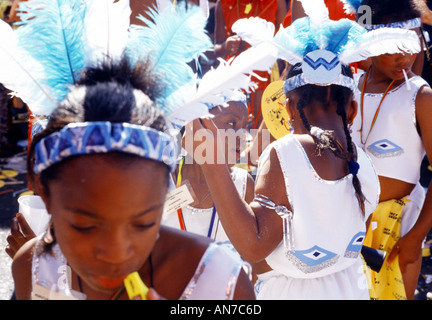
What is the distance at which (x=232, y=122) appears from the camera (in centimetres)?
249

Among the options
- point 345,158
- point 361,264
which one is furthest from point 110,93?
point 361,264

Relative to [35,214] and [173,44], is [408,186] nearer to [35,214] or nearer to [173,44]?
[173,44]

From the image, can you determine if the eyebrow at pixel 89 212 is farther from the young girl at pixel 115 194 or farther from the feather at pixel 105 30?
the feather at pixel 105 30

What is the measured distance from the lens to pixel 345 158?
186cm


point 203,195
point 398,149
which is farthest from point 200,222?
point 398,149

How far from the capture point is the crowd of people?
121 centimetres

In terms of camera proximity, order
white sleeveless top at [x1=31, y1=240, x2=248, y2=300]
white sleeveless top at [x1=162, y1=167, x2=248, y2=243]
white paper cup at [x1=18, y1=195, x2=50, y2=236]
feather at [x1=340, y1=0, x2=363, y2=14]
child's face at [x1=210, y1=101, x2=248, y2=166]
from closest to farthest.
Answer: white sleeveless top at [x1=31, y1=240, x2=248, y2=300], white paper cup at [x1=18, y1=195, x2=50, y2=236], white sleeveless top at [x1=162, y1=167, x2=248, y2=243], child's face at [x1=210, y1=101, x2=248, y2=166], feather at [x1=340, y1=0, x2=363, y2=14]

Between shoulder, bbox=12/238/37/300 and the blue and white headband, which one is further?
the blue and white headband

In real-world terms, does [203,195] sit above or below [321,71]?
below

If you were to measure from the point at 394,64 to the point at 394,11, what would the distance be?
11.7 inches

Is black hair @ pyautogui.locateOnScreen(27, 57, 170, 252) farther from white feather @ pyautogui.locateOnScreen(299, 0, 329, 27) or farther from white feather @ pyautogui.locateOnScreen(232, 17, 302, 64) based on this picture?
white feather @ pyautogui.locateOnScreen(299, 0, 329, 27)

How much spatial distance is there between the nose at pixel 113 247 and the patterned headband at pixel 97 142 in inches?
7.9

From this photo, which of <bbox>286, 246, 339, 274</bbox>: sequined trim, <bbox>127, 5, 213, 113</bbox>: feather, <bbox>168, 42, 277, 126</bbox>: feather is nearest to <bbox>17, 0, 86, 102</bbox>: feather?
<bbox>127, 5, 213, 113</bbox>: feather

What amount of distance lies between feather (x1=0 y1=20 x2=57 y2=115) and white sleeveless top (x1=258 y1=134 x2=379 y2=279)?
847mm
